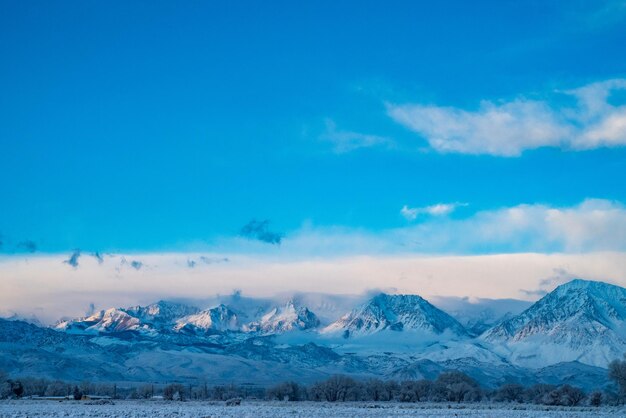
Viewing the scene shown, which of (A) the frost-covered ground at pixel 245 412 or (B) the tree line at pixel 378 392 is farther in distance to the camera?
(B) the tree line at pixel 378 392

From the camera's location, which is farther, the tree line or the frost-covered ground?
the tree line

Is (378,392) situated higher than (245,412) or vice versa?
(245,412)

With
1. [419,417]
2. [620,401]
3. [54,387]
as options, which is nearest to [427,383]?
[620,401]

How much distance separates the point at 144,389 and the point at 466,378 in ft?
243

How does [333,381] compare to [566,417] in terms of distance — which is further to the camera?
[333,381]

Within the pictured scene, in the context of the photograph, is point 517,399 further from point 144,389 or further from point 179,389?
point 144,389

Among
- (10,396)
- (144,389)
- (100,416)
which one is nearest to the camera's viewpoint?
(100,416)

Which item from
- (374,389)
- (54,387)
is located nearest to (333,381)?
(374,389)

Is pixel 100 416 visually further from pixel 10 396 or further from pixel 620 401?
pixel 620 401

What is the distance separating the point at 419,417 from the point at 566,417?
58.4ft

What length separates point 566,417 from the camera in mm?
86688

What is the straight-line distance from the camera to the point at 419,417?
80.1 metres

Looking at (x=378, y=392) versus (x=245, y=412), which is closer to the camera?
(x=245, y=412)

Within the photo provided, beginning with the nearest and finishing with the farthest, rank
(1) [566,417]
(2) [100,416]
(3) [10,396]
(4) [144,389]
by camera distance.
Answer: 1. (2) [100,416]
2. (1) [566,417]
3. (3) [10,396]
4. (4) [144,389]
